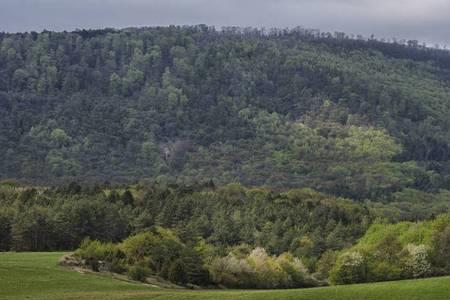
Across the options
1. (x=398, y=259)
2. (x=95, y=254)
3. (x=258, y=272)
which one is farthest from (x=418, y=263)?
(x=95, y=254)

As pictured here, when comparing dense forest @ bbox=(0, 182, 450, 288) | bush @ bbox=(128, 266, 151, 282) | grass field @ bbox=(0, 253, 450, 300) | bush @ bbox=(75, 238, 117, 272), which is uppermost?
grass field @ bbox=(0, 253, 450, 300)

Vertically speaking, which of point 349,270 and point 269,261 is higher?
point 349,270

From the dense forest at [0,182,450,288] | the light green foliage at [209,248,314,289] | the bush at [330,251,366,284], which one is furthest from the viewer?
the bush at [330,251,366,284]

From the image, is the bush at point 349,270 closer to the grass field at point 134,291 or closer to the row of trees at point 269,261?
the row of trees at point 269,261

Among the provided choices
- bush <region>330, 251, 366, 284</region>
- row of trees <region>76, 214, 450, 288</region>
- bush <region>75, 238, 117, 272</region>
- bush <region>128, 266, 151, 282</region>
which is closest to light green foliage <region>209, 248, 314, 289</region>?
row of trees <region>76, 214, 450, 288</region>

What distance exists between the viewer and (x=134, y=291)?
209 feet

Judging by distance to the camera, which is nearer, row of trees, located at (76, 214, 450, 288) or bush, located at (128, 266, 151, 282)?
bush, located at (128, 266, 151, 282)

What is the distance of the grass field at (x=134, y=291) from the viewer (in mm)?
58594

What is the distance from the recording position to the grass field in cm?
5859

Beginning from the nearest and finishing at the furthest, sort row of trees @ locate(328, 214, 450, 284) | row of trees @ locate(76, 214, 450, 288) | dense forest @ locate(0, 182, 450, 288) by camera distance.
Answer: row of trees @ locate(76, 214, 450, 288)
dense forest @ locate(0, 182, 450, 288)
row of trees @ locate(328, 214, 450, 284)

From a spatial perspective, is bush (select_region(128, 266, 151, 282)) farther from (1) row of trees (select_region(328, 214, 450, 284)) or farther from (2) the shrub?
(2) the shrub

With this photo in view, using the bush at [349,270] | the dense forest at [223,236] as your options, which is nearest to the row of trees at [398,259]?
the bush at [349,270]

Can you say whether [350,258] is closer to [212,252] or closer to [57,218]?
[212,252]

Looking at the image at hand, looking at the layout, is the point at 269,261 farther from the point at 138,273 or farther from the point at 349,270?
the point at 138,273
